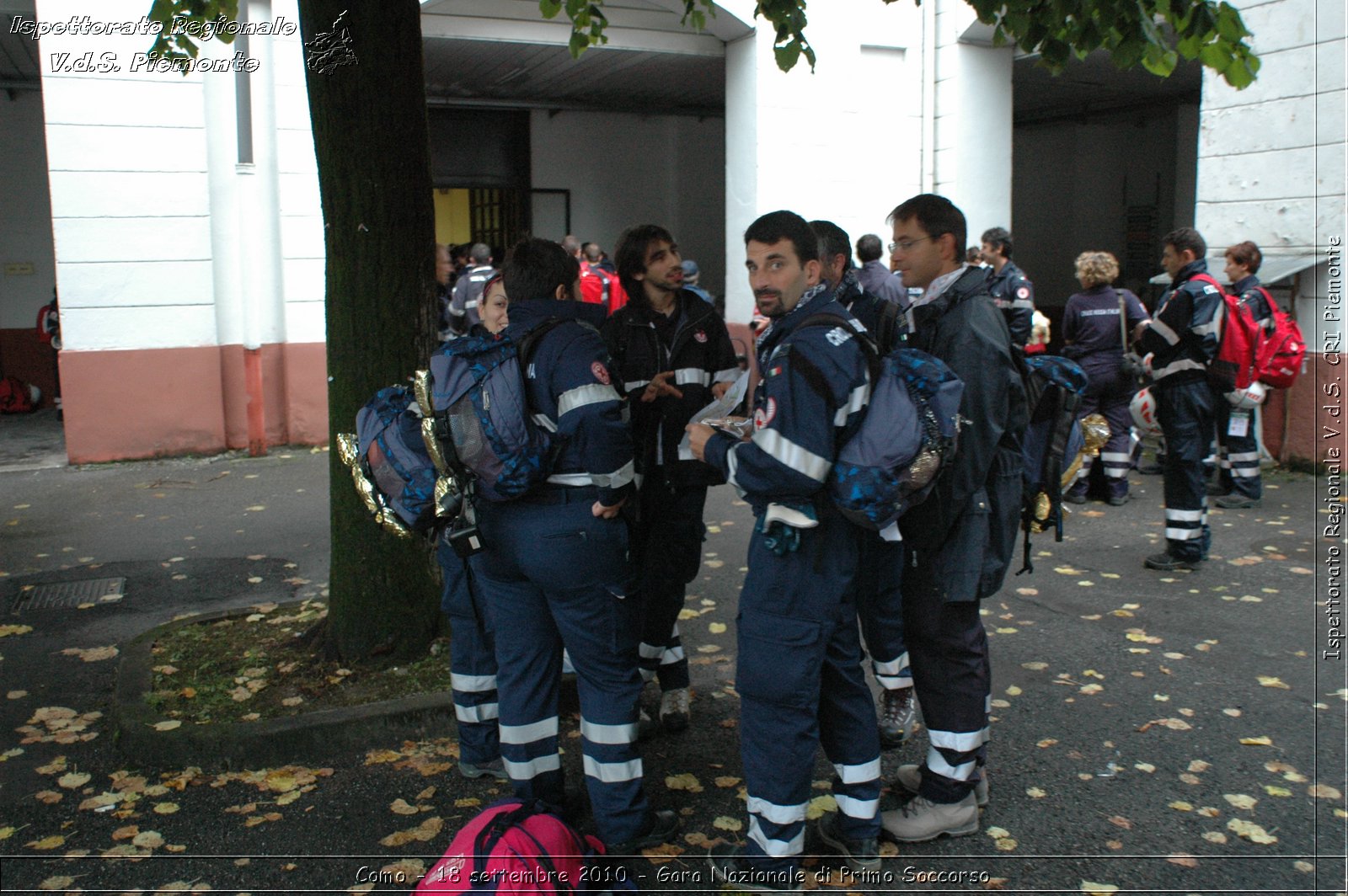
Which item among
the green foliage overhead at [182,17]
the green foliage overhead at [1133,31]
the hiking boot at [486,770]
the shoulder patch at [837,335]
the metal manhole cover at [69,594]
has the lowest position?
the hiking boot at [486,770]

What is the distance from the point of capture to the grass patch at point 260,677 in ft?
14.8

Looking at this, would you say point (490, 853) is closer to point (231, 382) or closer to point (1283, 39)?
point (231, 382)

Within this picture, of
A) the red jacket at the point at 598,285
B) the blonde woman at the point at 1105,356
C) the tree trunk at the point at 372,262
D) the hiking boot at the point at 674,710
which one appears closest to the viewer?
the hiking boot at the point at 674,710

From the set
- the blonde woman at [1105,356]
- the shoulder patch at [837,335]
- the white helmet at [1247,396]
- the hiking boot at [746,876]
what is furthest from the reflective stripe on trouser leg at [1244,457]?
the hiking boot at [746,876]

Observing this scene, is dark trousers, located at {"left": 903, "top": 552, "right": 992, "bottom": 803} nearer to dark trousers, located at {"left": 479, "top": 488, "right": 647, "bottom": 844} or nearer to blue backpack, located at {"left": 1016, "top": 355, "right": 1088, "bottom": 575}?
blue backpack, located at {"left": 1016, "top": 355, "right": 1088, "bottom": 575}

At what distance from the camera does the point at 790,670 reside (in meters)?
3.17

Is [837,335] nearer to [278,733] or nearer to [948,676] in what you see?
[948,676]

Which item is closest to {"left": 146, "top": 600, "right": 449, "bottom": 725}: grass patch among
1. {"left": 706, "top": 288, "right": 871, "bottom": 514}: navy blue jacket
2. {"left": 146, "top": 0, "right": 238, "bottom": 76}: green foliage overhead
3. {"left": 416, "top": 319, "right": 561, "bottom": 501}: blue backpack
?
{"left": 416, "top": 319, "right": 561, "bottom": 501}: blue backpack

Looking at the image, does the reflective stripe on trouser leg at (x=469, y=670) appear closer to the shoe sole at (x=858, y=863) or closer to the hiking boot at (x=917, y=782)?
the shoe sole at (x=858, y=863)

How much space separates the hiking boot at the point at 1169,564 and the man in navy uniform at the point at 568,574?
4270 mm

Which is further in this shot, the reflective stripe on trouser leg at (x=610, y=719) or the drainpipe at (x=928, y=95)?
the drainpipe at (x=928, y=95)

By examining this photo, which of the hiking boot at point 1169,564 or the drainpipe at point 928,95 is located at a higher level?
the drainpipe at point 928,95

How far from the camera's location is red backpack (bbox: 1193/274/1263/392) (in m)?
6.67

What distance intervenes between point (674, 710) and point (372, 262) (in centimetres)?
230
